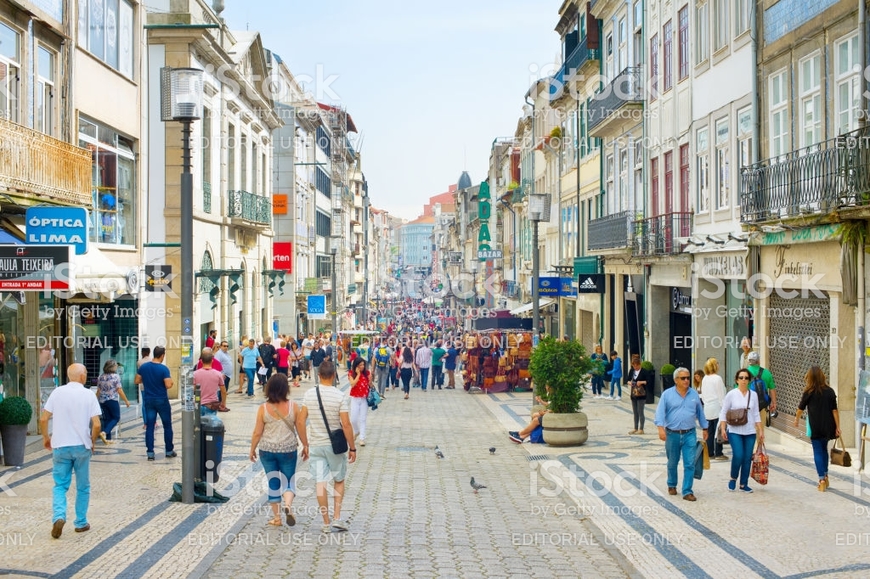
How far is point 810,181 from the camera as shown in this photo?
1541 centimetres

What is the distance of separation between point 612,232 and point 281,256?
19207mm

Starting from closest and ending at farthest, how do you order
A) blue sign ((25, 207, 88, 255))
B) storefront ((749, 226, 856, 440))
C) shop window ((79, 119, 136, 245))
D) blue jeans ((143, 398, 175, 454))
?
blue jeans ((143, 398, 175, 454)) → storefront ((749, 226, 856, 440)) → blue sign ((25, 207, 88, 255)) → shop window ((79, 119, 136, 245))

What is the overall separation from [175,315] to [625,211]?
39.8ft

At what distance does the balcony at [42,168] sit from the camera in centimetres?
1509

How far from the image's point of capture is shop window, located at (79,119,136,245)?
2075 cm

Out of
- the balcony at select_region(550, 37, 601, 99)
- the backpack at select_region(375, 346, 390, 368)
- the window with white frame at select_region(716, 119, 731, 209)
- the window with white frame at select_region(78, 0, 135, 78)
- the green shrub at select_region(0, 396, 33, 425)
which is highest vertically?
the balcony at select_region(550, 37, 601, 99)

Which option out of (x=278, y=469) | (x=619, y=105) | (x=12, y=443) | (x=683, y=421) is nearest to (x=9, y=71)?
(x=12, y=443)

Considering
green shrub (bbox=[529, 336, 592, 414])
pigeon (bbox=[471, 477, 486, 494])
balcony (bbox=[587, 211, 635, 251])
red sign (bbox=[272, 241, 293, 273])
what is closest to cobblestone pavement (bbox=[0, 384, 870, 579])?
pigeon (bbox=[471, 477, 486, 494])

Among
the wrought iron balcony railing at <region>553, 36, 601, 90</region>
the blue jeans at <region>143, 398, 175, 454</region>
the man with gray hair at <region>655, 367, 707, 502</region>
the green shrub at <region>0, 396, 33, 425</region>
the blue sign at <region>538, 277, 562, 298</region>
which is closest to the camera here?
the man with gray hair at <region>655, 367, 707, 502</region>

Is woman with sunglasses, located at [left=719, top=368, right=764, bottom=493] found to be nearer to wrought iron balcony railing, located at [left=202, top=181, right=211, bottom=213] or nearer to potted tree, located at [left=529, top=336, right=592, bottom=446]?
potted tree, located at [left=529, top=336, right=592, bottom=446]

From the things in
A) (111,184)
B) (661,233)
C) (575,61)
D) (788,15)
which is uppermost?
(575,61)

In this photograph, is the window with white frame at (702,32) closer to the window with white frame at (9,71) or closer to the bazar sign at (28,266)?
the window with white frame at (9,71)

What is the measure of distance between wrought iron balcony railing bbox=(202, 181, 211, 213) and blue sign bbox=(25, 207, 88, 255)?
13733mm

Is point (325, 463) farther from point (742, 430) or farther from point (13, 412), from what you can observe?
point (13, 412)
